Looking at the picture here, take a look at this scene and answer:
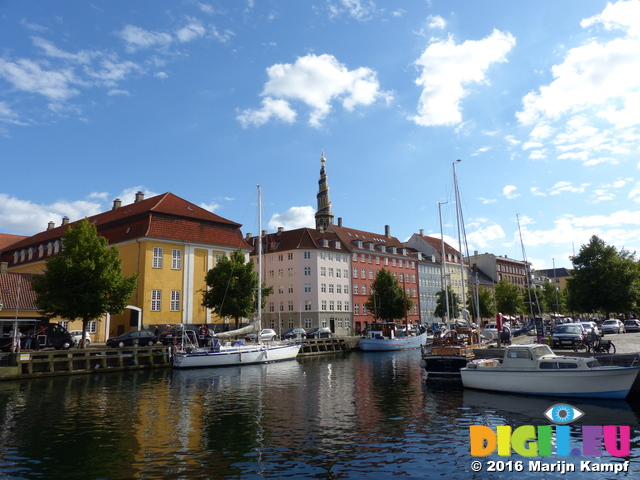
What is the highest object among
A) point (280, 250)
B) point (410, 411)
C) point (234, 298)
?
point (280, 250)

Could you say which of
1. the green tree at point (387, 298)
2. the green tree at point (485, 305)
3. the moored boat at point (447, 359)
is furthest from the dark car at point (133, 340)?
the green tree at point (485, 305)

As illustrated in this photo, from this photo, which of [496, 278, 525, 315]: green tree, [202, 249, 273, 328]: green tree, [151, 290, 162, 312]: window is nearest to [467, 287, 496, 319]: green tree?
[496, 278, 525, 315]: green tree

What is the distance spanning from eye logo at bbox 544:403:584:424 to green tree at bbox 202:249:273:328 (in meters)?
38.1

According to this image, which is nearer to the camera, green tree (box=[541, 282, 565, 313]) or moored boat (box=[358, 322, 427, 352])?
moored boat (box=[358, 322, 427, 352])

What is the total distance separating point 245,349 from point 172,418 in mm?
22946

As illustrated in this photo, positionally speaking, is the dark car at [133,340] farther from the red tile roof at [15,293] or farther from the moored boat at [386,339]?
the moored boat at [386,339]

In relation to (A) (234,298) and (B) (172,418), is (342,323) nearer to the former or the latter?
(A) (234,298)

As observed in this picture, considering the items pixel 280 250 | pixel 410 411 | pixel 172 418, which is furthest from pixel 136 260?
pixel 410 411

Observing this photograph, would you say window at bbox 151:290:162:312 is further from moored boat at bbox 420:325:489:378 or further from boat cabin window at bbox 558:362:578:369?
boat cabin window at bbox 558:362:578:369

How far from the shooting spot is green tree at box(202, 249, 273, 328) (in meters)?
53.9

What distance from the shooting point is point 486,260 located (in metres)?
134

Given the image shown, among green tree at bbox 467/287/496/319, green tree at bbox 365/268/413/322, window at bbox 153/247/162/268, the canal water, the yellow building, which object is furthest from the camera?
green tree at bbox 467/287/496/319

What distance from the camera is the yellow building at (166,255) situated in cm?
5456

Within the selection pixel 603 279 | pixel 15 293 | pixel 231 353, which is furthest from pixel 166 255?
pixel 603 279
